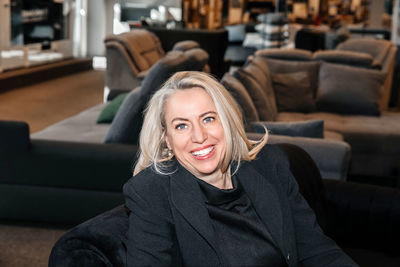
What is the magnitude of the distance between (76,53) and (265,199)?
13884 mm

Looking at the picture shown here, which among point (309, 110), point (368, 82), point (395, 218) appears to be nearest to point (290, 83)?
point (309, 110)

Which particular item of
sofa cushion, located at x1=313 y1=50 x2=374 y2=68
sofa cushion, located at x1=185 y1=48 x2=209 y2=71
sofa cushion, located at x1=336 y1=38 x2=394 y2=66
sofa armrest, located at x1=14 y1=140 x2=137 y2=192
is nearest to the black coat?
sofa armrest, located at x1=14 y1=140 x2=137 y2=192

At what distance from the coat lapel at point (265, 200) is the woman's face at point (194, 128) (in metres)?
0.12

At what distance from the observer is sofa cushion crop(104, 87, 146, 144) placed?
3637 millimetres

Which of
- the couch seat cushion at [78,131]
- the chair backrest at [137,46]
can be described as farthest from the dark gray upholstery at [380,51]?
the couch seat cushion at [78,131]

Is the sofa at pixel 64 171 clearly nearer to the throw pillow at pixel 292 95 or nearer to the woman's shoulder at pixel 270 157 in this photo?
the woman's shoulder at pixel 270 157

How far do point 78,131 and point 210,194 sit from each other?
2.90 metres

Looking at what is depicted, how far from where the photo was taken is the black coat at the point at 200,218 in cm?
165

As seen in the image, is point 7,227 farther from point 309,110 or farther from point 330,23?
point 330,23

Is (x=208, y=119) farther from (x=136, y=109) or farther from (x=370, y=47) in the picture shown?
(x=370, y=47)

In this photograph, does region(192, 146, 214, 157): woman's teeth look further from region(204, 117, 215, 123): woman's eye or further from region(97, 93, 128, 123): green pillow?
region(97, 93, 128, 123): green pillow

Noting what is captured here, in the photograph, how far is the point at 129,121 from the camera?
143 inches

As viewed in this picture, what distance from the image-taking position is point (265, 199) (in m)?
1.89

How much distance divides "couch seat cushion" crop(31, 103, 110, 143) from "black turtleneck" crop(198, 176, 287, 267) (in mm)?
2441
